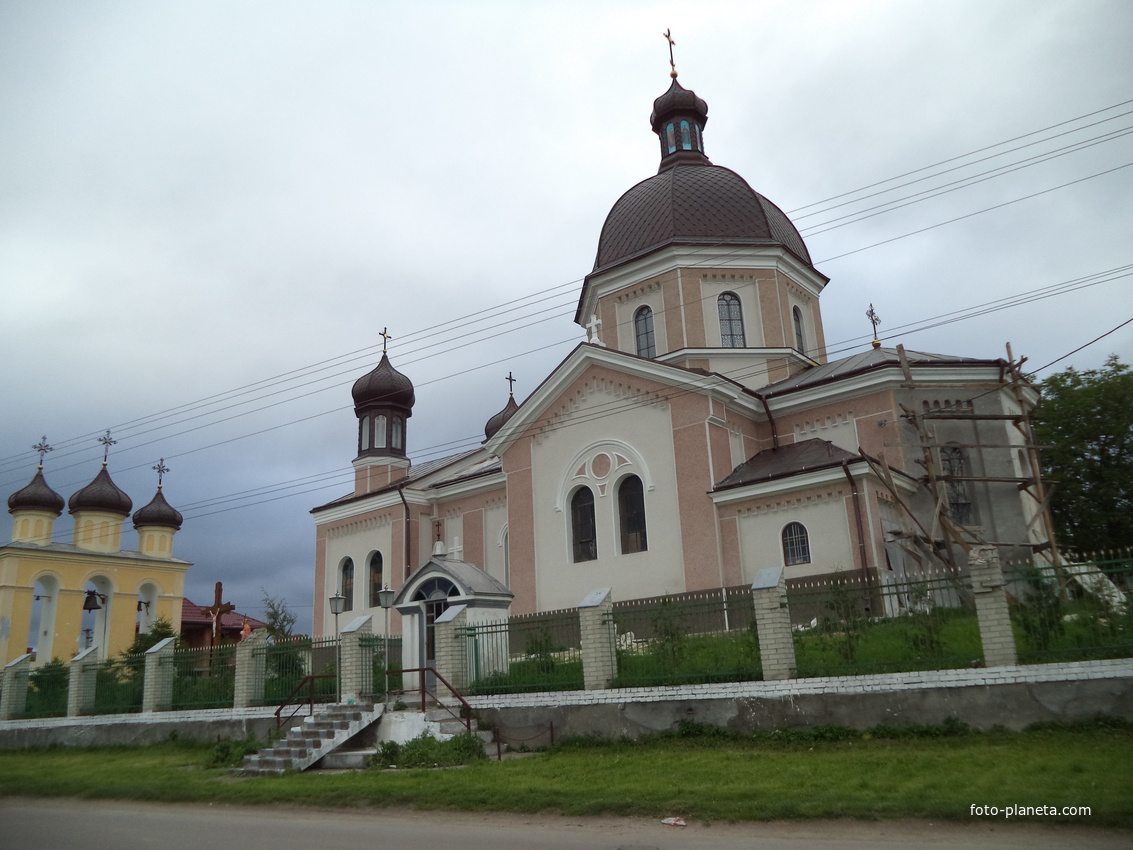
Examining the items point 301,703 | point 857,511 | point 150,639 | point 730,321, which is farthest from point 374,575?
point 857,511

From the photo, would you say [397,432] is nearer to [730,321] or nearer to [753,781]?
[730,321]

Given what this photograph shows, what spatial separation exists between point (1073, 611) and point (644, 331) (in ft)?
47.1

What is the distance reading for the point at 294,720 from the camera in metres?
14.6

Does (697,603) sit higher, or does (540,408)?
(540,408)

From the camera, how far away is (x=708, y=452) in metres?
18.3

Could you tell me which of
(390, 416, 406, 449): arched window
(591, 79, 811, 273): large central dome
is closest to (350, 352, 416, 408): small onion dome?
(390, 416, 406, 449): arched window

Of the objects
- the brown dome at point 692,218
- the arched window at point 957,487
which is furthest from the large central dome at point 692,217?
the arched window at point 957,487

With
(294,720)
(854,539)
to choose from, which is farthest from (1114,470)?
(294,720)

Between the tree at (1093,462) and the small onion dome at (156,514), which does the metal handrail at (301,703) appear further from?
the small onion dome at (156,514)

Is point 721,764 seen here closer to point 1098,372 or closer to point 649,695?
point 649,695

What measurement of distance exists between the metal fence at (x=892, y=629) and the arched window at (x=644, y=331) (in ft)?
39.2

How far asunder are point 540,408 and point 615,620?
9.55 meters

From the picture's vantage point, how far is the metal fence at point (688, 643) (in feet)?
37.6

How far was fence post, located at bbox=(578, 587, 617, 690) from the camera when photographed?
12164 mm
